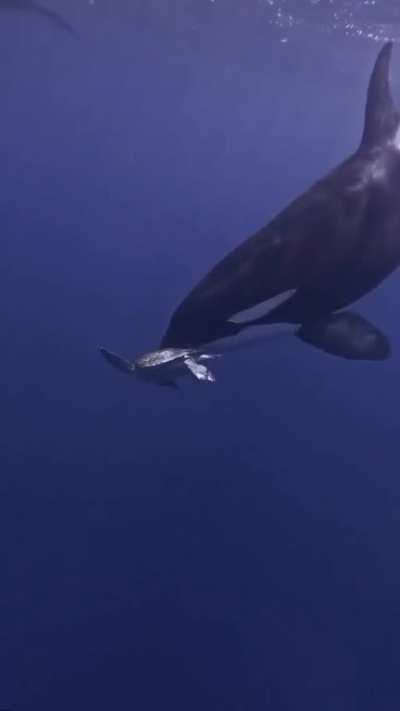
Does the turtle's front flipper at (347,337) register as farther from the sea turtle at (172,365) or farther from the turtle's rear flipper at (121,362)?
the turtle's rear flipper at (121,362)

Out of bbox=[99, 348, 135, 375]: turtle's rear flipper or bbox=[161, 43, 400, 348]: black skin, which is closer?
bbox=[161, 43, 400, 348]: black skin

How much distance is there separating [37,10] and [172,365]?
3279cm

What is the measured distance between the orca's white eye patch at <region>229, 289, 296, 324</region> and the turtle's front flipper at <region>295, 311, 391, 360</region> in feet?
2.43

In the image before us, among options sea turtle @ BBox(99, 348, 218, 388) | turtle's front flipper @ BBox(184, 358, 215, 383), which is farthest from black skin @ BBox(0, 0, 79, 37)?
turtle's front flipper @ BBox(184, 358, 215, 383)

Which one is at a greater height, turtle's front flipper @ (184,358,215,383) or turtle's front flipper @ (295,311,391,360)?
turtle's front flipper @ (295,311,391,360)

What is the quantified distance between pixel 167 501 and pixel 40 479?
8.76ft

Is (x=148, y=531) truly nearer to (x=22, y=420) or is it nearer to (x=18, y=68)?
(x=22, y=420)

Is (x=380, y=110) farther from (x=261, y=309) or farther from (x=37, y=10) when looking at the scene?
(x=37, y=10)

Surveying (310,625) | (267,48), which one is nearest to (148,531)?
(310,625)

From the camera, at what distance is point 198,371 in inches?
196

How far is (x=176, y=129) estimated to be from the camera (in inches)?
3543

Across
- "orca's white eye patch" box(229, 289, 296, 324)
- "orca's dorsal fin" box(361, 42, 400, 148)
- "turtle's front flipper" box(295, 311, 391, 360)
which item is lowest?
"turtle's front flipper" box(295, 311, 391, 360)

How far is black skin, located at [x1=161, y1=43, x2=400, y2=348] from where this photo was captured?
192 inches

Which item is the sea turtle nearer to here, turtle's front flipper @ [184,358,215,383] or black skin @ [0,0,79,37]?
turtle's front flipper @ [184,358,215,383]
